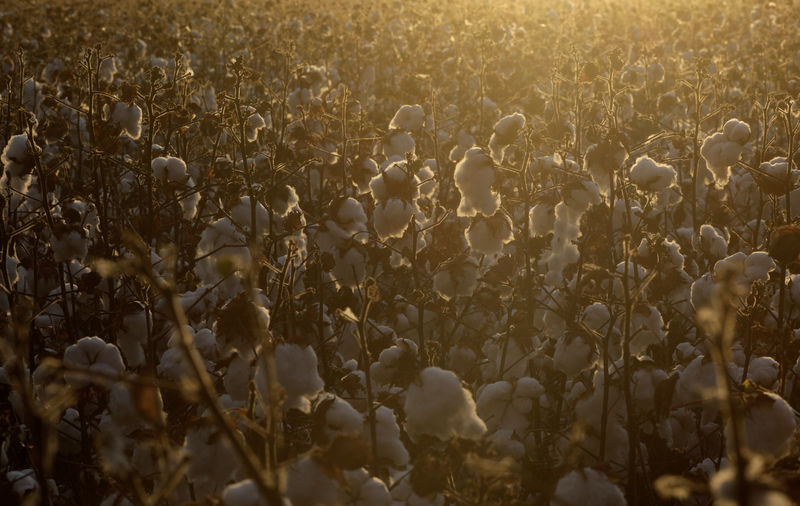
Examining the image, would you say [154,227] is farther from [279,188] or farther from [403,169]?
[403,169]

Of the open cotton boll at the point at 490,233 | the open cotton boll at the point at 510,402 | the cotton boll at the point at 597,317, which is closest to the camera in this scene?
the open cotton boll at the point at 510,402

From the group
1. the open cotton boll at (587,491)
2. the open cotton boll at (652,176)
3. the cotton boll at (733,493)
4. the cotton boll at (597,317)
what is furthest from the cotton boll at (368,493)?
the open cotton boll at (652,176)

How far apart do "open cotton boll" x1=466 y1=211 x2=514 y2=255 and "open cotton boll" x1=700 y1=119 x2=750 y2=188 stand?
3.95 feet

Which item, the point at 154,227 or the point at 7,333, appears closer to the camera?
the point at 7,333

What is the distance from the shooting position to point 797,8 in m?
16.5

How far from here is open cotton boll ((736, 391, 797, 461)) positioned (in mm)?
2137

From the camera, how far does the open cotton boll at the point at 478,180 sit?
3.09 m

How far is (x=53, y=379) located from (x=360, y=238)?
1.37 metres

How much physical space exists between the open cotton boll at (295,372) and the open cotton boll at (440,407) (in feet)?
1.04

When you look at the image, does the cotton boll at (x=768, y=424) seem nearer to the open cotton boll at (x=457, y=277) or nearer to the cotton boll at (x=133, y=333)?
the open cotton boll at (x=457, y=277)

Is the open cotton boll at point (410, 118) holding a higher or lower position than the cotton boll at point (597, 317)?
higher

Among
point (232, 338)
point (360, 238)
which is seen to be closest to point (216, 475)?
point (232, 338)

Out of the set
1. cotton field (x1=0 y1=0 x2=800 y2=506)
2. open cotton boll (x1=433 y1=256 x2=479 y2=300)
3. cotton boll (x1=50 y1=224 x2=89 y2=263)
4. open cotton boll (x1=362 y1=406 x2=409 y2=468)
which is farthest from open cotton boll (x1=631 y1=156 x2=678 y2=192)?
cotton boll (x1=50 y1=224 x2=89 y2=263)

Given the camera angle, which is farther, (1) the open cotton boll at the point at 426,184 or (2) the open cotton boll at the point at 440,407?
(1) the open cotton boll at the point at 426,184
